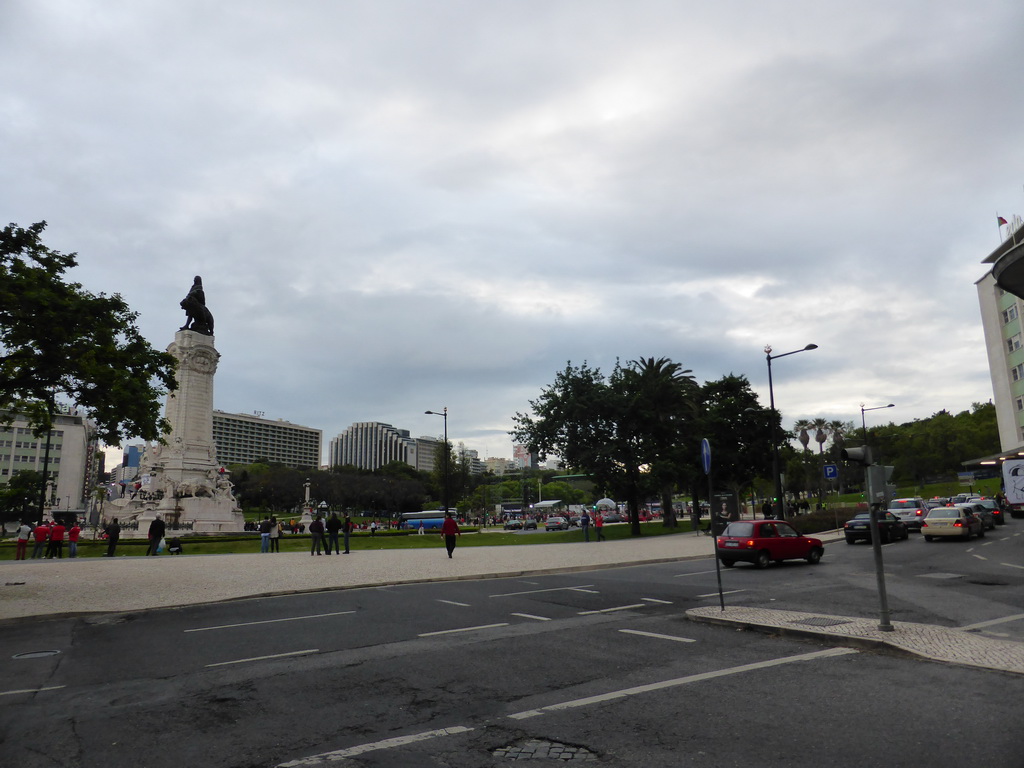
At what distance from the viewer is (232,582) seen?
17.7m

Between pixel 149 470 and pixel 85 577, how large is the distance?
30.8 meters

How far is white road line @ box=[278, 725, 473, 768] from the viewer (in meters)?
4.81

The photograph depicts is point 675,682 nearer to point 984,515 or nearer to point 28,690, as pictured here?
point 28,690

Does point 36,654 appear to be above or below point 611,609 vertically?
above

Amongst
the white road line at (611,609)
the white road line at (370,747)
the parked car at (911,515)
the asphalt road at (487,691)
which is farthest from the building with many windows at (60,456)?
the white road line at (370,747)

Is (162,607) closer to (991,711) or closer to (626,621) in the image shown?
(626,621)

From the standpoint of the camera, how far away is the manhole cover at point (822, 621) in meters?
9.68

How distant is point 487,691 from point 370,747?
6.13ft

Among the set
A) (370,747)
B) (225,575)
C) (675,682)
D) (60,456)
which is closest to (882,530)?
(225,575)

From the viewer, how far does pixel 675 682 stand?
693cm

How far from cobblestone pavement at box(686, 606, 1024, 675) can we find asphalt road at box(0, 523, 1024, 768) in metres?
0.38

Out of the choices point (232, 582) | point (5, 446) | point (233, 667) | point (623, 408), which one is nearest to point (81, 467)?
point (5, 446)

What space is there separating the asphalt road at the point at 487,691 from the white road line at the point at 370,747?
0.08 feet

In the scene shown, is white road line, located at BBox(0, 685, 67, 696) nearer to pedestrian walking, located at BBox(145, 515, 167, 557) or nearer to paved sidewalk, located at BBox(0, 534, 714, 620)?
paved sidewalk, located at BBox(0, 534, 714, 620)
